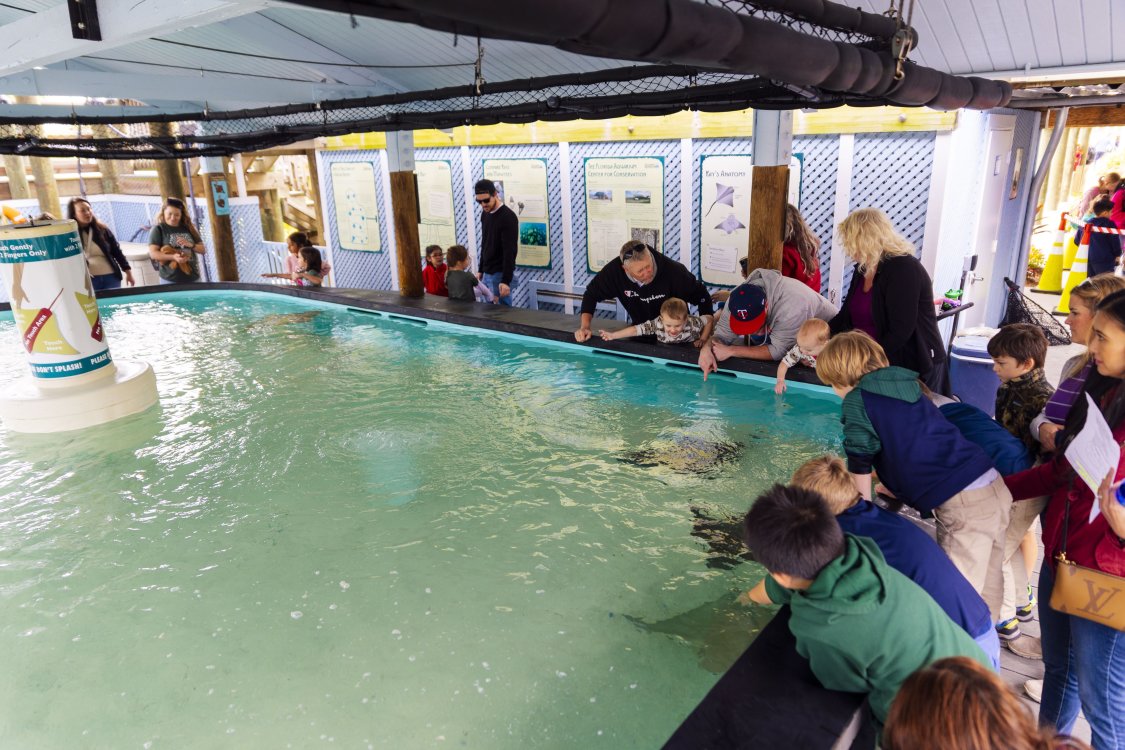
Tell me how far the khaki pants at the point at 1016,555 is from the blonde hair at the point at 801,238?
3.61 metres

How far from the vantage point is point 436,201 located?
35.7 feet

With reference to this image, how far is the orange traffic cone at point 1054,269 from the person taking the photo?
1119 cm

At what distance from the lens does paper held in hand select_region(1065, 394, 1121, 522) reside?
6.62 feet

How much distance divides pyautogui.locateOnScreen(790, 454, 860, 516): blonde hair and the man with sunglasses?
289 cm

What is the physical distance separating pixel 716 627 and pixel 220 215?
12619 millimetres

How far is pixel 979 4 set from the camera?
4965 millimetres

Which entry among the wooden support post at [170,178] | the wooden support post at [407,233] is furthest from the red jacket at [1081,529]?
the wooden support post at [170,178]

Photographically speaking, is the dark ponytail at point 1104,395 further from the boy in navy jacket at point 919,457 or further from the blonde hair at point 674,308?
the blonde hair at point 674,308

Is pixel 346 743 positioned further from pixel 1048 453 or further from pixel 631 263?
pixel 631 263

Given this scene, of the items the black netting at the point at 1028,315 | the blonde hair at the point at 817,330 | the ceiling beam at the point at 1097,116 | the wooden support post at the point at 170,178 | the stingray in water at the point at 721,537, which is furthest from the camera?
the wooden support post at the point at 170,178

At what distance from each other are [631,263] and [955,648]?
13.8 ft

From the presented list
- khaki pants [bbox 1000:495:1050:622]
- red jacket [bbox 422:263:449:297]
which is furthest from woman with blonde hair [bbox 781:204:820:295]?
red jacket [bbox 422:263:449:297]

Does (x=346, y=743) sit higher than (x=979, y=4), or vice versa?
(x=979, y=4)

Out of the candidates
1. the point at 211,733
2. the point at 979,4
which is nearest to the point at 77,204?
the point at 211,733
